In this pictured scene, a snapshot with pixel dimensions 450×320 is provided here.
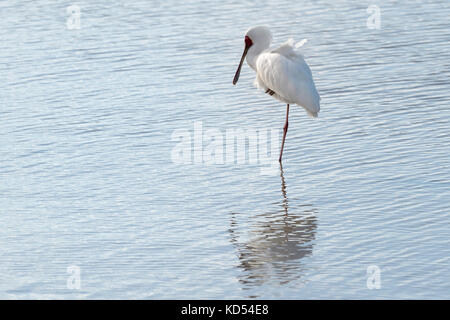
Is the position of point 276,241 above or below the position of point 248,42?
below

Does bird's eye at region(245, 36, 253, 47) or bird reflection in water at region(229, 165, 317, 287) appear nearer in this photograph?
bird reflection in water at region(229, 165, 317, 287)

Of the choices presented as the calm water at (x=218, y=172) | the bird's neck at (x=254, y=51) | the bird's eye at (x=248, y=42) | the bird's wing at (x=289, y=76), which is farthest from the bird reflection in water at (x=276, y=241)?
the bird's eye at (x=248, y=42)

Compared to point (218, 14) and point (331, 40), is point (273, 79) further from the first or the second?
point (218, 14)

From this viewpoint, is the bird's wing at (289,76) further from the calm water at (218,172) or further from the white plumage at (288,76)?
the calm water at (218,172)

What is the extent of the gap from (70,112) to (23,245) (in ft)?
14.5

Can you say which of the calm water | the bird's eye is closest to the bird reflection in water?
the calm water

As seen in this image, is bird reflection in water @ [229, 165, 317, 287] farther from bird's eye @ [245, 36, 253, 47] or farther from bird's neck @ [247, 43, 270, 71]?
bird's eye @ [245, 36, 253, 47]

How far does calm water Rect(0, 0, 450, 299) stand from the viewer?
23.2 ft

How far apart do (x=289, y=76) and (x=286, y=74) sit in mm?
39

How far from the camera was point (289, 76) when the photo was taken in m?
10.7

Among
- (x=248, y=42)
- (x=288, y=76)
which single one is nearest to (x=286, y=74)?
(x=288, y=76)

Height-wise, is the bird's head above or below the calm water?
above

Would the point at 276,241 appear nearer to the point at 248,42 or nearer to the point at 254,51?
the point at 254,51

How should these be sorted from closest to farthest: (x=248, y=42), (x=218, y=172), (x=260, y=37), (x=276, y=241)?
(x=276, y=241) → (x=218, y=172) → (x=260, y=37) → (x=248, y=42)
